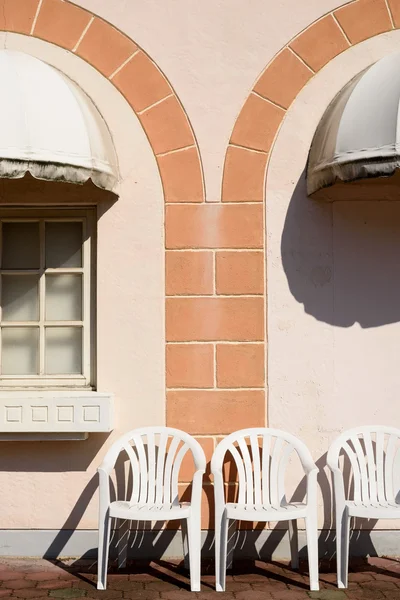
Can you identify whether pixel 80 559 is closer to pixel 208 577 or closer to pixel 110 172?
pixel 208 577

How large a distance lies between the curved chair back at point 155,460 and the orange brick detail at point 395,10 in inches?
135

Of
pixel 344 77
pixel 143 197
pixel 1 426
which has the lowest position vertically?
pixel 1 426

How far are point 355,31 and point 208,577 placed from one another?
4.09 metres

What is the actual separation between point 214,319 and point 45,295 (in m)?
1.31

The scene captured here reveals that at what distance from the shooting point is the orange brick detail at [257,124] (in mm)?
6039

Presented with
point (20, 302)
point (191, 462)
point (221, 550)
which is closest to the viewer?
point (221, 550)

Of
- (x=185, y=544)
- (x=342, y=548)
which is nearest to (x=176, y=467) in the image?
(x=185, y=544)

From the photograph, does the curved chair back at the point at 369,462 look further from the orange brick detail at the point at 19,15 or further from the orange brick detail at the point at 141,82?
the orange brick detail at the point at 19,15

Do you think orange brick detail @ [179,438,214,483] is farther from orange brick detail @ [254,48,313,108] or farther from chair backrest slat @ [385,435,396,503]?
orange brick detail @ [254,48,313,108]

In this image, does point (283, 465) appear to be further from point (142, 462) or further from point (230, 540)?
point (142, 462)

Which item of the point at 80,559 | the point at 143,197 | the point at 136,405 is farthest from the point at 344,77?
the point at 80,559

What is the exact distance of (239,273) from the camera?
19.7 ft

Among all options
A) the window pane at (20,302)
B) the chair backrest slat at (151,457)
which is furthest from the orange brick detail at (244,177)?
the chair backrest slat at (151,457)

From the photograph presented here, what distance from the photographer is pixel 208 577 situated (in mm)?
5492
